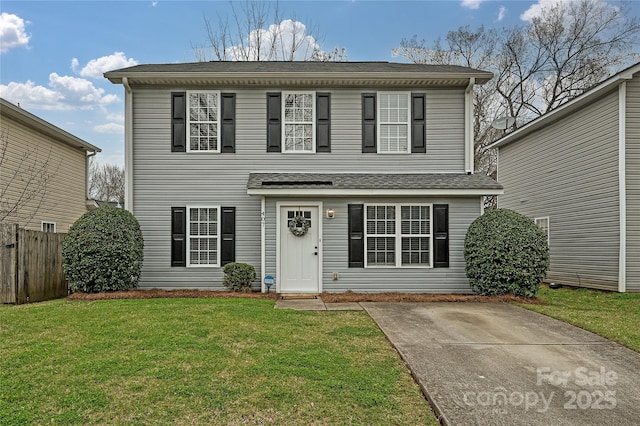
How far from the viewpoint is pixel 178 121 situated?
31.2 ft

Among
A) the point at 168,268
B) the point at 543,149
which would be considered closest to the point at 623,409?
the point at 168,268

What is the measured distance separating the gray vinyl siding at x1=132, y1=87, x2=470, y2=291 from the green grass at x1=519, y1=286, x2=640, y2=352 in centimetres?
221

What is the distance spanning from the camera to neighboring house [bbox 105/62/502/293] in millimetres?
9109

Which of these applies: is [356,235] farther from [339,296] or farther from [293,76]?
[293,76]

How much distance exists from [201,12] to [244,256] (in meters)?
13.8

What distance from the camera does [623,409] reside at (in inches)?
132

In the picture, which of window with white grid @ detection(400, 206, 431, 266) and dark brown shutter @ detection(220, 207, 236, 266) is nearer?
window with white grid @ detection(400, 206, 431, 266)

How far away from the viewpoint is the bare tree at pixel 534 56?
1855cm

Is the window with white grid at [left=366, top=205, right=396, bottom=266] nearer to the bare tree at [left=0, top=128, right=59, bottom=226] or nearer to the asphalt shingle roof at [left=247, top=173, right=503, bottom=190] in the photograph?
the asphalt shingle roof at [left=247, top=173, right=503, bottom=190]

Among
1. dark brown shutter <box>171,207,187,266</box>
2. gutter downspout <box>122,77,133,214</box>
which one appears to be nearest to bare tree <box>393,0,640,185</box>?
dark brown shutter <box>171,207,187,266</box>

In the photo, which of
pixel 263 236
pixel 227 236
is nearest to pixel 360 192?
pixel 263 236

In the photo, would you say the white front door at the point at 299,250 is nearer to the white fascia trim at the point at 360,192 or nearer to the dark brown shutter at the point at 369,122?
the white fascia trim at the point at 360,192

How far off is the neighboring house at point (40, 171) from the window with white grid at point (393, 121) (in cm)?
795

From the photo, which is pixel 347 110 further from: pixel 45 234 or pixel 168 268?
pixel 45 234
